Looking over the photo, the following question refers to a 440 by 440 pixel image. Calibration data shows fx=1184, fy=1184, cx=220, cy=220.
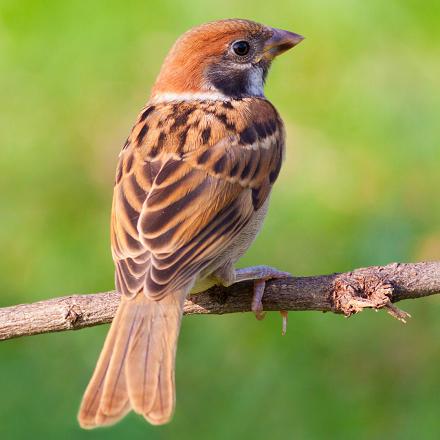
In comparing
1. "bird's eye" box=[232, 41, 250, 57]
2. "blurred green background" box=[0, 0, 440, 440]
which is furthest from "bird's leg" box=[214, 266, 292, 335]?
"bird's eye" box=[232, 41, 250, 57]

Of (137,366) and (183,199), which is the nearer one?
(137,366)

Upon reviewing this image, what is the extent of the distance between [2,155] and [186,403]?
2533 mm

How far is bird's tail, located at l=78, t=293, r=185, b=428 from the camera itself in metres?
4.39

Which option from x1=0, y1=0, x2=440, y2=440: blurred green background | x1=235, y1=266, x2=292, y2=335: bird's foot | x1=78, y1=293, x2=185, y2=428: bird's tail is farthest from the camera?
x1=0, y1=0, x2=440, y2=440: blurred green background

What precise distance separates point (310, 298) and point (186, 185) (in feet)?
2.51

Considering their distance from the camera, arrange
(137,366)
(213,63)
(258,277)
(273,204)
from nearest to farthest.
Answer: (137,366), (258,277), (213,63), (273,204)

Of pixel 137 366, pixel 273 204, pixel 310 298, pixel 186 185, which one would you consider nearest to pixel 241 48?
pixel 186 185

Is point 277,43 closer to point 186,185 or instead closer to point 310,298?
point 186,185

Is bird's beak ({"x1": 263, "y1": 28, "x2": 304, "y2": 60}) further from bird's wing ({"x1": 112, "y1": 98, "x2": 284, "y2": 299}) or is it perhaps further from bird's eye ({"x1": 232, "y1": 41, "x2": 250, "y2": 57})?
bird's wing ({"x1": 112, "y1": 98, "x2": 284, "y2": 299})

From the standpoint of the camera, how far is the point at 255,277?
499cm

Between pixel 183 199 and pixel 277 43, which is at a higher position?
pixel 277 43

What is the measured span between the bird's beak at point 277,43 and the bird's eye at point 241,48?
0.11 metres

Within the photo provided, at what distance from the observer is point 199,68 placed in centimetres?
592

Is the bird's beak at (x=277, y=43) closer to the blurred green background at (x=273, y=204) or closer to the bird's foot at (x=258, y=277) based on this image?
the blurred green background at (x=273, y=204)
